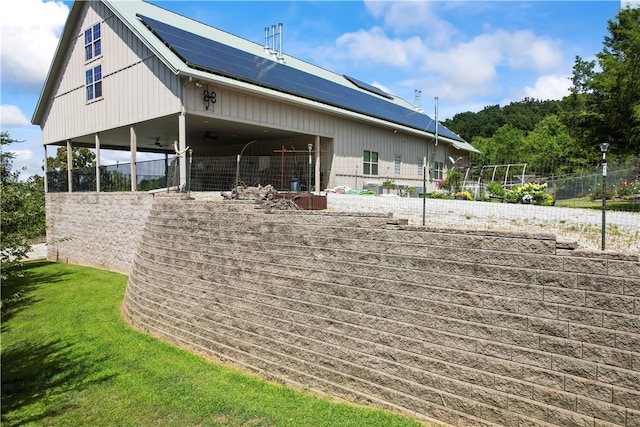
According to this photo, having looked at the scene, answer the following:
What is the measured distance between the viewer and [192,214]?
8.73m

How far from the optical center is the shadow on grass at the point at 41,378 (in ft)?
20.0

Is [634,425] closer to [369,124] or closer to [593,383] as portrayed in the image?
[593,383]

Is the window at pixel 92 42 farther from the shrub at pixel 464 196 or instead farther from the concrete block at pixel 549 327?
the concrete block at pixel 549 327

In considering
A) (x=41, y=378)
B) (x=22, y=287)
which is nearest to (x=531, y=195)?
(x=41, y=378)

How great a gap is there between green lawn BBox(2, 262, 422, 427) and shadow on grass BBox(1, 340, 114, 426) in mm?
18

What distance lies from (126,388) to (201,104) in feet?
30.1

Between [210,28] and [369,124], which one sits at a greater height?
[210,28]

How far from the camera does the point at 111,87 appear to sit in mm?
15852

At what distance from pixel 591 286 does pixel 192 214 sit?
743 cm

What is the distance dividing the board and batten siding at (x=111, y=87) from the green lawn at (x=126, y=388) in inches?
293

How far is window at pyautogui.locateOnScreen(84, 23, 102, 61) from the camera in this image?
655 inches

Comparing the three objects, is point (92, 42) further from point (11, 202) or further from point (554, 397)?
point (554, 397)

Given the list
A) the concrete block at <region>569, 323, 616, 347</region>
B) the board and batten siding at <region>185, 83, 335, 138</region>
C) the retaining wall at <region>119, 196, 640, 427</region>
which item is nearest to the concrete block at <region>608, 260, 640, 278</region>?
the retaining wall at <region>119, 196, 640, 427</region>

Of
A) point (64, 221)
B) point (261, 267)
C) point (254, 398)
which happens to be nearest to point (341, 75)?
point (64, 221)
